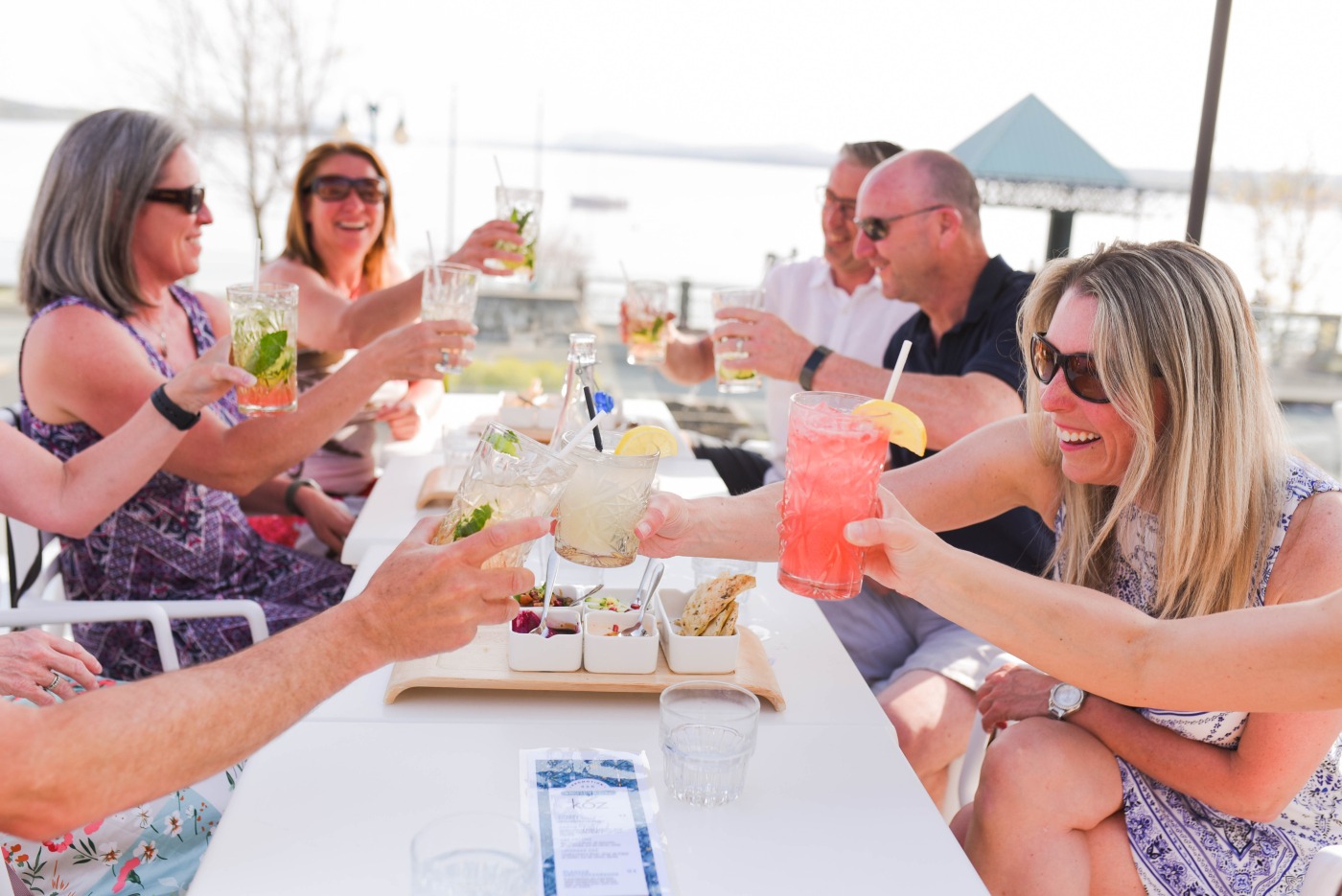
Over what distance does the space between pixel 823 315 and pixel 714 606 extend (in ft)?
8.41

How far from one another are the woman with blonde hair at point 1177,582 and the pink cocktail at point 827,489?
0.19m

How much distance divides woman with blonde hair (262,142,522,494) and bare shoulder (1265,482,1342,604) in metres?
2.74

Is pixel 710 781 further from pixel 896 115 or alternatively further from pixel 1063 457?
pixel 896 115

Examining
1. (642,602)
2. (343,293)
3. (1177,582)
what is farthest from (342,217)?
(1177,582)

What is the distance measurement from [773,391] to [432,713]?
109 inches

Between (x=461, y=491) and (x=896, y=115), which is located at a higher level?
(x=896, y=115)

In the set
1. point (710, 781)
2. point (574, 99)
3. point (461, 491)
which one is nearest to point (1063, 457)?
point (710, 781)

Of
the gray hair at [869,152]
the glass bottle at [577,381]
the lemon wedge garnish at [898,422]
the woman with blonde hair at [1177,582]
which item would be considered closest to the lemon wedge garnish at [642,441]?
the woman with blonde hair at [1177,582]

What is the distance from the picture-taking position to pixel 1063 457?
188 centimetres

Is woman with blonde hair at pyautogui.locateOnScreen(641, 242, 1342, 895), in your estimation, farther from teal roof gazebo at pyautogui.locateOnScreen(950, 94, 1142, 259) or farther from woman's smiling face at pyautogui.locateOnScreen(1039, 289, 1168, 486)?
teal roof gazebo at pyautogui.locateOnScreen(950, 94, 1142, 259)

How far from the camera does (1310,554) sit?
1.59 metres

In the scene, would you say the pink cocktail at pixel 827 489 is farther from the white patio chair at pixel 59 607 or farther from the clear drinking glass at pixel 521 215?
the clear drinking glass at pixel 521 215

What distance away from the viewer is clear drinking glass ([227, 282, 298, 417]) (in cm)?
230

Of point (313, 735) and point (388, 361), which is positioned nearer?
point (313, 735)
